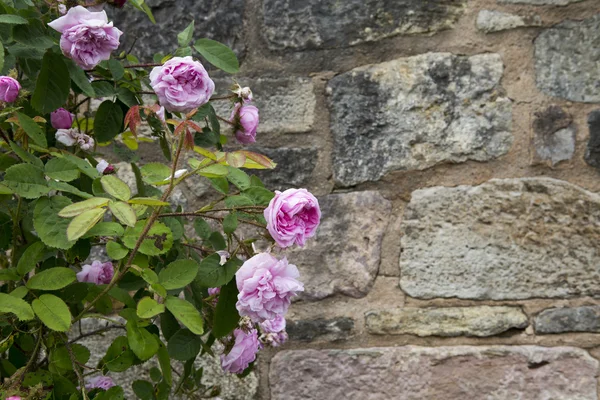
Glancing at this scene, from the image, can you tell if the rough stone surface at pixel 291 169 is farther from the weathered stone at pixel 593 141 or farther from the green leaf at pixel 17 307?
the green leaf at pixel 17 307

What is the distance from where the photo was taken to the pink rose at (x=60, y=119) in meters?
1.40

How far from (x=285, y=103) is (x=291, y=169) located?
6.7 inches

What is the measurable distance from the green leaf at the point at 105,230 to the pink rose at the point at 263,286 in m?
0.20

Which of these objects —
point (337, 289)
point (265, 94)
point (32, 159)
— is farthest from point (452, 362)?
point (32, 159)

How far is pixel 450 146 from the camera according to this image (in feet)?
6.05

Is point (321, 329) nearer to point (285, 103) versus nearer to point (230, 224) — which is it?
point (285, 103)

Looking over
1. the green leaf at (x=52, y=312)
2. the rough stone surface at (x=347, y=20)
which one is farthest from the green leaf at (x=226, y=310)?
the rough stone surface at (x=347, y=20)

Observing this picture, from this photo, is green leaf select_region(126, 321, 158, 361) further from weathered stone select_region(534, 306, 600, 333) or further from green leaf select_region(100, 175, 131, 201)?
weathered stone select_region(534, 306, 600, 333)

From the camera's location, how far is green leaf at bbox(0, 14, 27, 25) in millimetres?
1159

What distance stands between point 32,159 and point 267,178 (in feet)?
2.60

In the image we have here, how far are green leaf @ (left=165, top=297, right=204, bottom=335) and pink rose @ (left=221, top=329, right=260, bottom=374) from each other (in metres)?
0.20

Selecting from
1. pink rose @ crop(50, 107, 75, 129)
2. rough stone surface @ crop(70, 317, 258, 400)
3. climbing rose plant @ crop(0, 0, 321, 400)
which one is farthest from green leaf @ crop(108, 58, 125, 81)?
rough stone surface @ crop(70, 317, 258, 400)

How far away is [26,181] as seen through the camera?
115 cm

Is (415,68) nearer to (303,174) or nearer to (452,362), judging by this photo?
(303,174)
